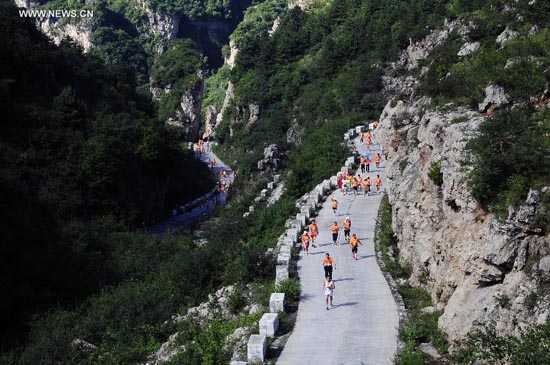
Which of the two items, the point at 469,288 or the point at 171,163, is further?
the point at 171,163

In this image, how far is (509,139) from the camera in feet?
49.7

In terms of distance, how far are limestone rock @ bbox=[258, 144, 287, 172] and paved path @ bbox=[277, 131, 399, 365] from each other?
27074 millimetres

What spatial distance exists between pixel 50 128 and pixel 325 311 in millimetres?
26327

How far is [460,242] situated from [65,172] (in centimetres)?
2722

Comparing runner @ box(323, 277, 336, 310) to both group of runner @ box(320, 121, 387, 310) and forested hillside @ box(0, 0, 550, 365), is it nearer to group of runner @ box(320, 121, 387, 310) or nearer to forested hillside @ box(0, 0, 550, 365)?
group of runner @ box(320, 121, 387, 310)

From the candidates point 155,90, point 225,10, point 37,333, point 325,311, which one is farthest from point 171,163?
point 225,10

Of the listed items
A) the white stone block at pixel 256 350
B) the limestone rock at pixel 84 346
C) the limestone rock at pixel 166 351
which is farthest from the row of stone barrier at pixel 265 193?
the white stone block at pixel 256 350

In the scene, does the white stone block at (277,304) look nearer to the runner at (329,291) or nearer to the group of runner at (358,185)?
the runner at (329,291)

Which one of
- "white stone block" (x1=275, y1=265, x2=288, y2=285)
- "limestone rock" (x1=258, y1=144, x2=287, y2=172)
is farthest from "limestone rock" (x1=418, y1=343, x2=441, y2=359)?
"limestone rock" (x1=258, y1=144, x2=287, y2=172)

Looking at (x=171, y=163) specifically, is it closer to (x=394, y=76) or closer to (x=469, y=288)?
(x=394, y=76)

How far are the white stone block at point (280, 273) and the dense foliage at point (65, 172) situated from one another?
9.20 meters

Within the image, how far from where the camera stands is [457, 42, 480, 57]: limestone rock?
26906 millimetres

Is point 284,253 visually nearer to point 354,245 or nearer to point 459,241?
point 354,245

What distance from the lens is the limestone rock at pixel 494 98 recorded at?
1780cm
